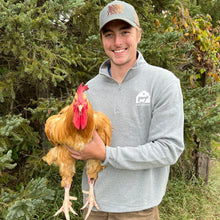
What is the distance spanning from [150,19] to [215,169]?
14.1 ft

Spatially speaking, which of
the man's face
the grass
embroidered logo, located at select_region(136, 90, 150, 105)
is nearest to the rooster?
embroidered logo, located at select_region(136, 90, 150, 105)

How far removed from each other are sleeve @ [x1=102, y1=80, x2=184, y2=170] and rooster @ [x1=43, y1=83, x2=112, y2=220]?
250 millimetres

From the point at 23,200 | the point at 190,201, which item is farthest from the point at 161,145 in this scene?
the point at 190,201

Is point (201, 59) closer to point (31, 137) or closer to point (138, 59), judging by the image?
point (138, 59)

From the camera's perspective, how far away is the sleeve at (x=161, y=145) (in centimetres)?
192

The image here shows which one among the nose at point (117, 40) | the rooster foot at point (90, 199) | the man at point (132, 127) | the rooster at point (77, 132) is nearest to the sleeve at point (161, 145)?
the man at point (132, 127)

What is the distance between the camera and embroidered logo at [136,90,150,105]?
2.10 m

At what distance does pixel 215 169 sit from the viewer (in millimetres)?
6051

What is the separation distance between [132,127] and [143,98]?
0.99 ft

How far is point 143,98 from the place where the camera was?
212 cm

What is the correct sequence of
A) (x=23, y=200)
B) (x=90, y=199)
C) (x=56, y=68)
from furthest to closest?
(x=56, y=68) → (x=90, y=199) → (x=23, y=200)

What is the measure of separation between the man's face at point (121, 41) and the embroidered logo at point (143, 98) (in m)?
0.37

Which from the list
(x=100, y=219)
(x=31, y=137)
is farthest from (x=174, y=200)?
(x=31, y=137)

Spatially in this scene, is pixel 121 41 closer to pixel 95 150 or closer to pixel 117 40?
pixel 117 40
